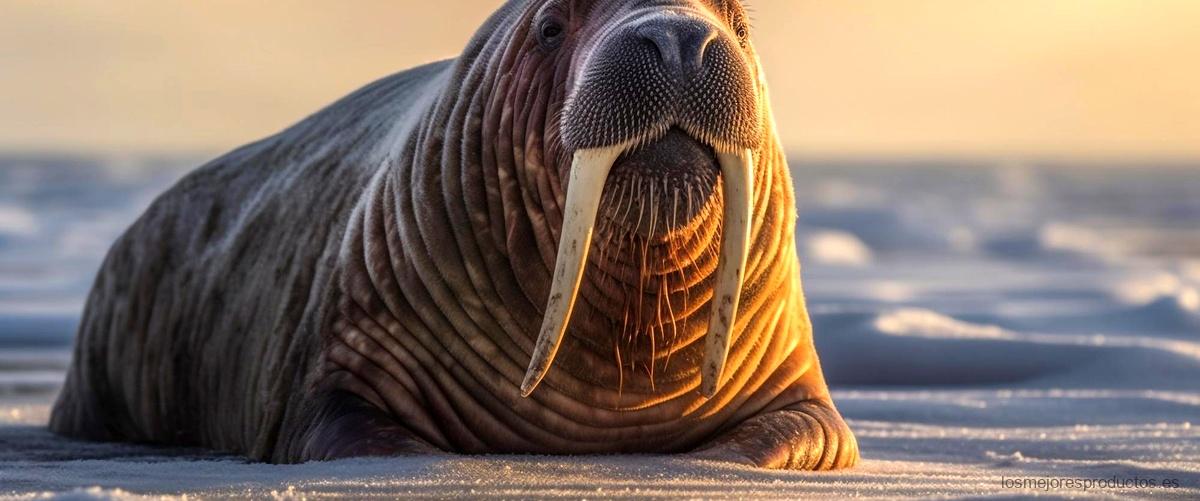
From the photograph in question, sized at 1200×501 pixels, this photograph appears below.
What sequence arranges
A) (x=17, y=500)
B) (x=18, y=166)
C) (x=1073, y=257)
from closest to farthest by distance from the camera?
(x=17, y=500) → (x=1073, y=257) → (x=18, y=166)

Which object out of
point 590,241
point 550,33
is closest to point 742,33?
point 550,33

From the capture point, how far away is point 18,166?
4897 centimetres

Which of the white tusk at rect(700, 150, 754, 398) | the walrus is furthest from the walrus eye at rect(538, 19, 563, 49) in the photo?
the white tusk at rect(700, 150, 754, 398)

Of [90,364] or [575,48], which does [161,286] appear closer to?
[90,364]

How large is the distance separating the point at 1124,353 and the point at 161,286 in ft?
Result: 13.7

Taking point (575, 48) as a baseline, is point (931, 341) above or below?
below

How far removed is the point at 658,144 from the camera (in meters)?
4.25

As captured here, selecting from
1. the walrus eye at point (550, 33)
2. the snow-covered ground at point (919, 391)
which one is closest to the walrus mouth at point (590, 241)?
the snow-covered ground at point (919, 391)

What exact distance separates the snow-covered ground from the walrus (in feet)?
0.82

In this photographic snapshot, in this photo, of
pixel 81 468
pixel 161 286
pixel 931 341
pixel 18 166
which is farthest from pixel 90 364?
pixel 18 166

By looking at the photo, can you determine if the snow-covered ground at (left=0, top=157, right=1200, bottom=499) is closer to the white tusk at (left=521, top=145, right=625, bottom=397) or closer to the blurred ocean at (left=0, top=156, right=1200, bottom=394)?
the blurred ocean at (left=0, top=156, right=1200, bottom=394)

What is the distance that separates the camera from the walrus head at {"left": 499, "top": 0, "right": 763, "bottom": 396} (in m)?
4.20

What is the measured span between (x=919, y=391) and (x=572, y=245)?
390cm

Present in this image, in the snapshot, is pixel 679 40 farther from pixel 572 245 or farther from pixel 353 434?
pixel 353 434
